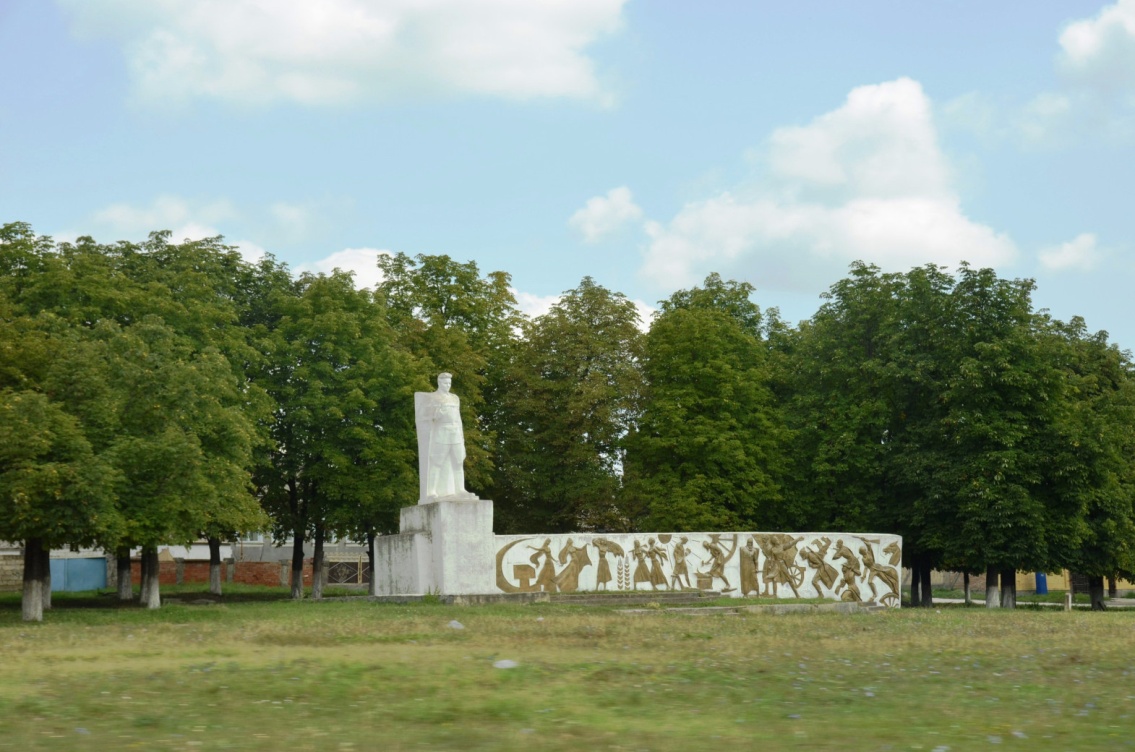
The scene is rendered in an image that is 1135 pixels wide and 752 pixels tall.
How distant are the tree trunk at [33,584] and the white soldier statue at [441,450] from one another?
9607 millimetres

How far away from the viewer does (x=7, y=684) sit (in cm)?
1145

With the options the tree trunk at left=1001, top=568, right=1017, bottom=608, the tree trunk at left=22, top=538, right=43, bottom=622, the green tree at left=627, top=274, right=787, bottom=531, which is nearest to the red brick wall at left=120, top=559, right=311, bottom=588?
the green tree at left=627, top=274, right=787, bottom=531

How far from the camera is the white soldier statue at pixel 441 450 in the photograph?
107ft

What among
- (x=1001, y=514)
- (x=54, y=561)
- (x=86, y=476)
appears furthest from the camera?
(x=54, y=561)

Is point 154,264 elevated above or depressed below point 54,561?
above

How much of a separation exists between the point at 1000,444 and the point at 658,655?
29760mm

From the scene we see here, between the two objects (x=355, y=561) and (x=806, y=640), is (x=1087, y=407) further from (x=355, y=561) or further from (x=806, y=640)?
(x=355, y=561)

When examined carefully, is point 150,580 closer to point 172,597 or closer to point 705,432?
point 172,597

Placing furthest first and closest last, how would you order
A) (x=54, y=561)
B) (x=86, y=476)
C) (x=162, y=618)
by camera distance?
(x=54, y=561), (x=162, y=618), (x=86, y=476)

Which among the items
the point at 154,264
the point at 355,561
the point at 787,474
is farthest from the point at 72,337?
the point at 355,561

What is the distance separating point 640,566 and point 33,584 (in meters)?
16.0

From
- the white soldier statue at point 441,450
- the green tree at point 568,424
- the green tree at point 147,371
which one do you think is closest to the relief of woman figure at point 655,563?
the white soldier statue at point 441,450

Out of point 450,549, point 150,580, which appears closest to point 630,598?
point 450,549

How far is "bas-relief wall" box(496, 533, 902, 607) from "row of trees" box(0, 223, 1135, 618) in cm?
517
